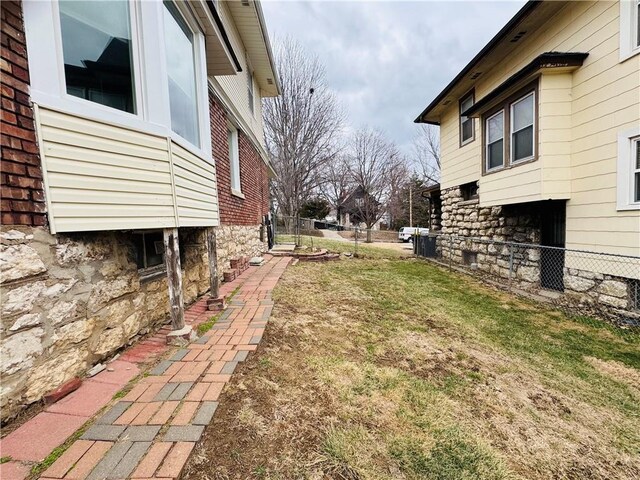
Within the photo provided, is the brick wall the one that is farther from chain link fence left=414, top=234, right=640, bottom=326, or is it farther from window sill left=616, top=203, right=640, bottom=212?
window sill left=616, top=203, right=640, bottom=212

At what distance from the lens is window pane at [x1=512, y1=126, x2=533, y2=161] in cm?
621

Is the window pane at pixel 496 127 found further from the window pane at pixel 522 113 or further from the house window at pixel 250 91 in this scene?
the house window at pixel 250 91

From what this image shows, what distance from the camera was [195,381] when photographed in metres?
2.38

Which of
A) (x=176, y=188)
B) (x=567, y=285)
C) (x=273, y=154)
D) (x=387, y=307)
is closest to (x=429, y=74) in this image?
(x=273, y=154)

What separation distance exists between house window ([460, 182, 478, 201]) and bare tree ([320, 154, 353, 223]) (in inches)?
640

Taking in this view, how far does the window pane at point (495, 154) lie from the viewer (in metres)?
7.16

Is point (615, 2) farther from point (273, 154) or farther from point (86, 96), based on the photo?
point (273, 154)

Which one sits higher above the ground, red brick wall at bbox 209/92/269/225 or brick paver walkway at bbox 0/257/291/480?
red brick wall at bbox 209/92/269/225

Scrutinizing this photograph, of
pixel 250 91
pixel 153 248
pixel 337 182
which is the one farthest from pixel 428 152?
pixel 153 248

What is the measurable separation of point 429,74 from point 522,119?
20.9 metres

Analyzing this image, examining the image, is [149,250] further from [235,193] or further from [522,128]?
[522,128]

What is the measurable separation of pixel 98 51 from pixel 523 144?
740 centimetres

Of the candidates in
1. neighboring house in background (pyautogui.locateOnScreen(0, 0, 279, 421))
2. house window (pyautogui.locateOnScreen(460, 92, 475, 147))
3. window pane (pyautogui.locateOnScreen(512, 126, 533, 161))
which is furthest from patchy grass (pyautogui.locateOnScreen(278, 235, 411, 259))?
neighboring house in background (pyautogui.locateOnScreen(0, 0, 279, 421))

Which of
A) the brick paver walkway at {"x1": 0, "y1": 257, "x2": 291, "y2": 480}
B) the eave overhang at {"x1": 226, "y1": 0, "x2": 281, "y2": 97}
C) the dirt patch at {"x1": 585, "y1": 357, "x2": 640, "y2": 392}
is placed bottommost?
the dirt patch at {"x1": 585, "y1": 357, "x2": 640, "y2": 392}
